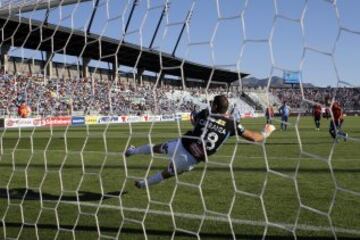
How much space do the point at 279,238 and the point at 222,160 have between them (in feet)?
20.5

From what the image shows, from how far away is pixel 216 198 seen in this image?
6.29m

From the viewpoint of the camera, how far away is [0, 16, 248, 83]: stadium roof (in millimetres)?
4305

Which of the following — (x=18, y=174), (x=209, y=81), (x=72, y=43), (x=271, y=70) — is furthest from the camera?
(x=18, y=174)

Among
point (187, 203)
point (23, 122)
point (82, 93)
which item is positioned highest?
point (82, 93)

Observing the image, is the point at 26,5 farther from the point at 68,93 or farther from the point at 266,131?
the point at 68,93

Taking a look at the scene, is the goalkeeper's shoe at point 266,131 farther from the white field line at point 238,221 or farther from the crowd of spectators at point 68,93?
the crowd of spectators at point 68,93

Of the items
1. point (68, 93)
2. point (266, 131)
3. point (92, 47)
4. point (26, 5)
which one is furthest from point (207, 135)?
point (68, 93)

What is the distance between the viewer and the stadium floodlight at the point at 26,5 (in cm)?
529

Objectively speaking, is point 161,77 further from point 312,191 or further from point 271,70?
point 312,191

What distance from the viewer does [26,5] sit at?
18.5 feet

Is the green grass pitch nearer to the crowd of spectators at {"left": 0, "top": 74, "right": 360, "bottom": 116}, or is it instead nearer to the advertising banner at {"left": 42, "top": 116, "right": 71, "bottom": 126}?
the advertising banner at {"left": 42, "top": 116, "right": 71, "bottom": 126}

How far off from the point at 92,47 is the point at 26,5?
1.15 metres

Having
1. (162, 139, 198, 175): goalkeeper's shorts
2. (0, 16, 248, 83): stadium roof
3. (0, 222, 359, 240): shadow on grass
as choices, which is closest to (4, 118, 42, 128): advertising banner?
(0, 16, 248, 83): stadium roof

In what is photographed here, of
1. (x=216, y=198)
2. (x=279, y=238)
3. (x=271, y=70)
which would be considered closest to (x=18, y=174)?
(x=216, y=198)
